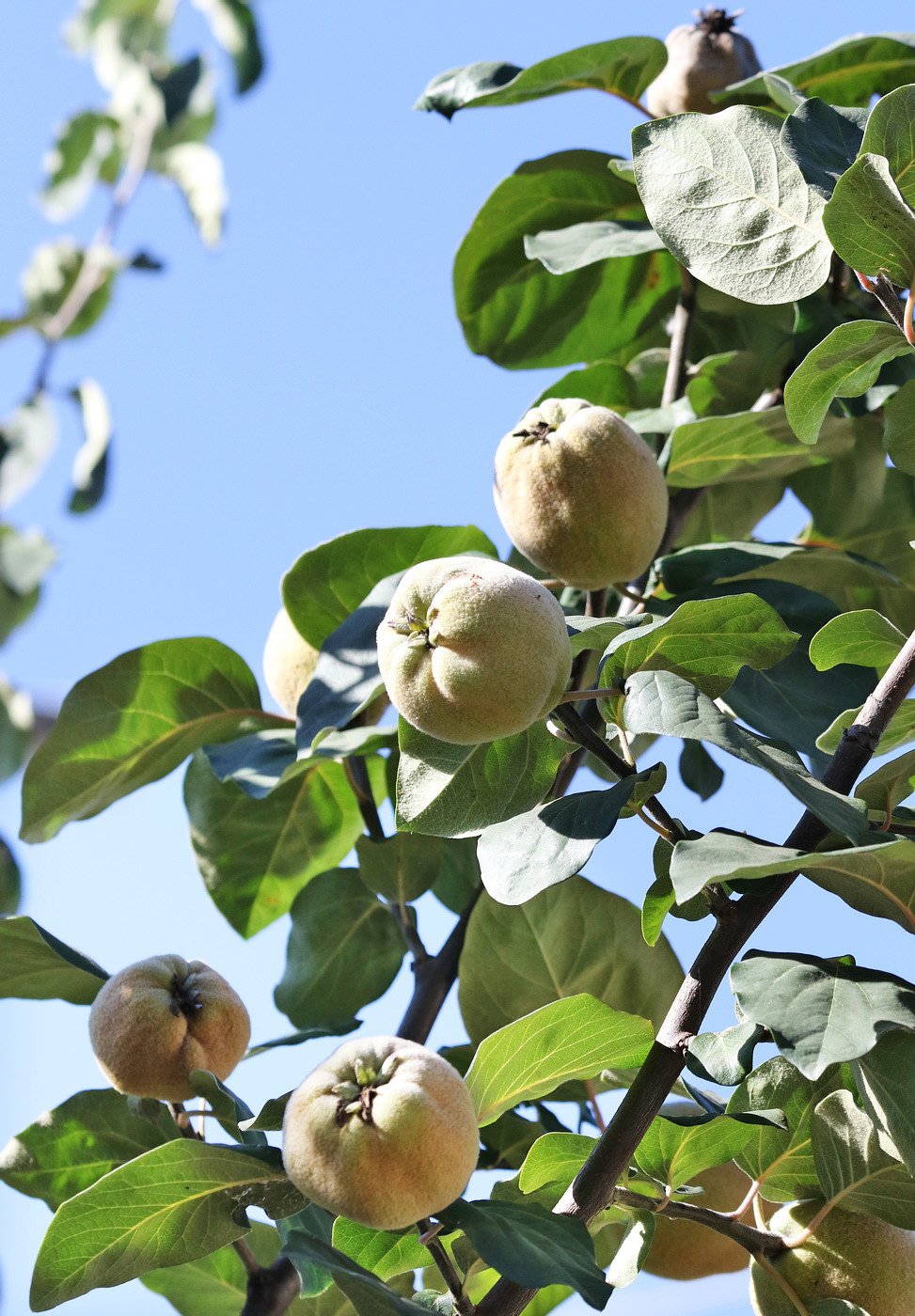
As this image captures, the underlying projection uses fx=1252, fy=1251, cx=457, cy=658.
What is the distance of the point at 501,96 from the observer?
895 millimetres

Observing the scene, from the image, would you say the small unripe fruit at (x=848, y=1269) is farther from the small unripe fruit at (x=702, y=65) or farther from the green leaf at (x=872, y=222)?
the small unripe fruit at (x=702, y=65)

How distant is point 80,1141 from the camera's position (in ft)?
2.47

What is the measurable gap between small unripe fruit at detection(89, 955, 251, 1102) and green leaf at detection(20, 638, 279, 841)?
0.22 metres

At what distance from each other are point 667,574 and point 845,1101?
33cm

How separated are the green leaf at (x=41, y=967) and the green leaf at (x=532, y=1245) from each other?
0.30 m

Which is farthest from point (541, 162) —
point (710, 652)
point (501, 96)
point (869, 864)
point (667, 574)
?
point (869, 864)

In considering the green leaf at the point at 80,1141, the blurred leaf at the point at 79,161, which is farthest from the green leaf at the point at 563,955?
the blurred leaf at the point at 79,161

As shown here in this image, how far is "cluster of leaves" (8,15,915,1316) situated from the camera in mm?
535

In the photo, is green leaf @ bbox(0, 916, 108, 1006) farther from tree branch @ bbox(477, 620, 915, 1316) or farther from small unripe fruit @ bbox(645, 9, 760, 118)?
small unripe fruit @ bbox(645, 9, 760, 118)

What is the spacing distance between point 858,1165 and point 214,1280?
0.43 metres

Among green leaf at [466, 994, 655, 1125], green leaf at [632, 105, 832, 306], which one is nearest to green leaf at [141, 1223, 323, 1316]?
green leaf at [466, 994, 655, 1125]

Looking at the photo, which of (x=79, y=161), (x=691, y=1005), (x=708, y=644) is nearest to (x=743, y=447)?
(x=708, y=644)

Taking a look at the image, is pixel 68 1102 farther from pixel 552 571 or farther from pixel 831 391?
pixel 831 391

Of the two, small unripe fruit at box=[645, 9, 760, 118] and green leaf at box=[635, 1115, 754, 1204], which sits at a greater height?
small unripe fruit at box=[645, 9, 760, 118]
